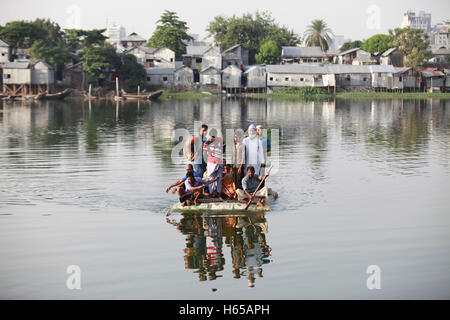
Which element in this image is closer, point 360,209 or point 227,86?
point 360,209

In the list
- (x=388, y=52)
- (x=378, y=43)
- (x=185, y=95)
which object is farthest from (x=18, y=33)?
(x=378, y=43)

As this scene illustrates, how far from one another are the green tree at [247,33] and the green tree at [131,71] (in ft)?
65.8

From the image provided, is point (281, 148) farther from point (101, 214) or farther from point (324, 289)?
point (324, 289)

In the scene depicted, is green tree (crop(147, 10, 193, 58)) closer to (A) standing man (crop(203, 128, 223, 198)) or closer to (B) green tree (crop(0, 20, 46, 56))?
(B) green tree (crop(0, 20, 46, 56))

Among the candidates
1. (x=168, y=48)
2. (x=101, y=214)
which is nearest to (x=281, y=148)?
(x=101, y=214)

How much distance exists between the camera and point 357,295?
988cm

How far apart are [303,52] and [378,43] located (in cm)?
1180

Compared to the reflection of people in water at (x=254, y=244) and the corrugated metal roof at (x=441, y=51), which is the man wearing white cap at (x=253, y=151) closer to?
the reflection of people in water at (x=254, y=244)

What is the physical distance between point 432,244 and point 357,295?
11.2 feet

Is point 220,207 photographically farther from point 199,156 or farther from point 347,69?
point 347,69

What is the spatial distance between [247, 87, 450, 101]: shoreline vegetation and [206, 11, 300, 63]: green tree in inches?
621

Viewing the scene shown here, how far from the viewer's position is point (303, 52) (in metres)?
92.1

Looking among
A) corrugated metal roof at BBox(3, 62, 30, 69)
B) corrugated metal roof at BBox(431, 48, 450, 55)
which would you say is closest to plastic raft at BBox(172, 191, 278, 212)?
corrugated metal roof at BBox(3, 62, 30, 69)

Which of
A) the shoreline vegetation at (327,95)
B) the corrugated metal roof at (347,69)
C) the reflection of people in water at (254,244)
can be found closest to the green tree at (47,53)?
the shoreline vegetation at (327,95)
